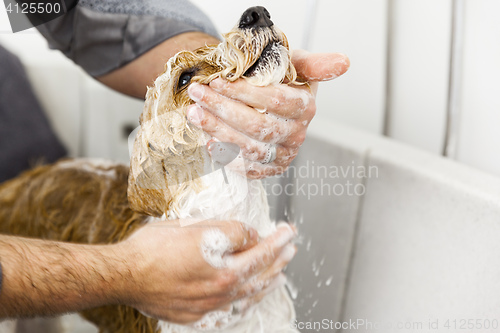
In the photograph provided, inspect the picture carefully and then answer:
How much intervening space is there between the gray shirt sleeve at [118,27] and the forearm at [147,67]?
0.05 ft

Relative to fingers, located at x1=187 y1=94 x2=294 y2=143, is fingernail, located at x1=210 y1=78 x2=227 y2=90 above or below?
above

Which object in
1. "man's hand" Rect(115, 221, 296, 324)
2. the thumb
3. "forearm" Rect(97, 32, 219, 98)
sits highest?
the thumb

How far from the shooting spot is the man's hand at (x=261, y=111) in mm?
660

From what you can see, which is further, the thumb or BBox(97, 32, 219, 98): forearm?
BBox(97, 32, 219, 98): forearm

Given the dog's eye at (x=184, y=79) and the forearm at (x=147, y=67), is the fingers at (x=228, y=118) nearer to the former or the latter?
the dog's eye at (x=184, y=79)

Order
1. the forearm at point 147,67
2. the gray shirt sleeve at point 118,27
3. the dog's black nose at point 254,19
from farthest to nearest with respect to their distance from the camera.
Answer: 1. the gray shirt sleeve at point 118,27
2. the forearm at point 147,67
3. the dog's black nose at point 254,19

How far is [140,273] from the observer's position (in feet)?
2.34

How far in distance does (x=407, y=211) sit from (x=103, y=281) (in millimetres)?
620

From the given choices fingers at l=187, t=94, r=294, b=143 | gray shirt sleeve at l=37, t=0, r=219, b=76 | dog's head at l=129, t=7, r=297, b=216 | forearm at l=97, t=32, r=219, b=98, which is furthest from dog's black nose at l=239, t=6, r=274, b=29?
gray shirt sleeve at l=37, t=0, r=219, b=76

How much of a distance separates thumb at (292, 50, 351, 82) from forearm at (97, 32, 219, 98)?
18cm

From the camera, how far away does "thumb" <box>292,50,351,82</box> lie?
2.37 feet

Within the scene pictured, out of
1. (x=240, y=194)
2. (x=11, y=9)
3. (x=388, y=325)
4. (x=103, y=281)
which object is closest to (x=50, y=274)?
(x=103, y=281)

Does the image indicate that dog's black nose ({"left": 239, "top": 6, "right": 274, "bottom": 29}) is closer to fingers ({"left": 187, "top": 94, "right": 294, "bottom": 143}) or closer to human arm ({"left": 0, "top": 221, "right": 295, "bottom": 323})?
fingers ({"left": 187, "top": 94, "right": 294, "bottom": 143})

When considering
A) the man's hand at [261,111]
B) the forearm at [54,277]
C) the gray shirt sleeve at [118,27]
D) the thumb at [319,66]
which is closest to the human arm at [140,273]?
the forearm at [54,277]
